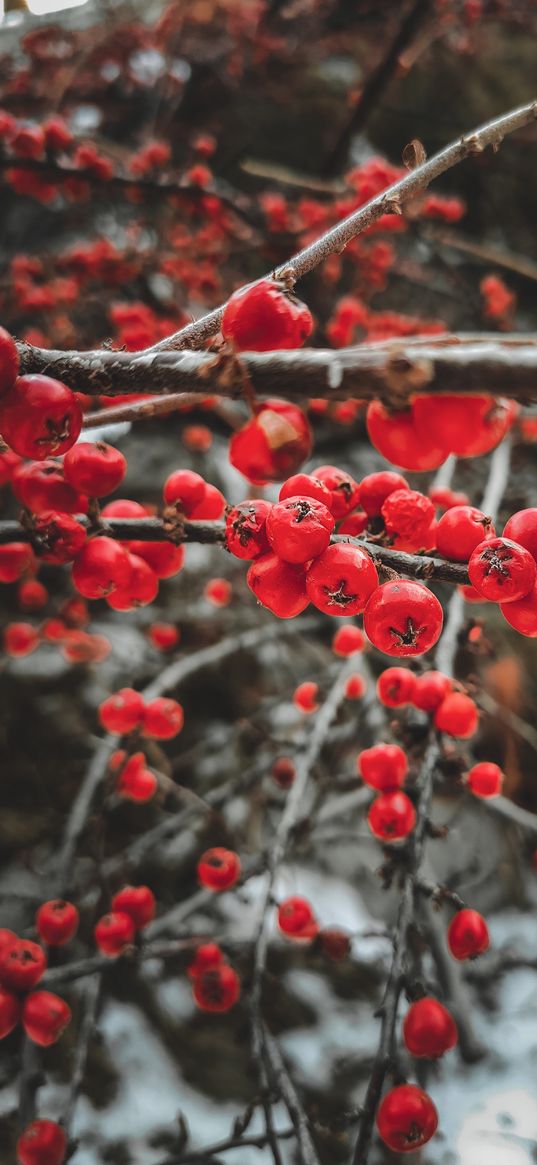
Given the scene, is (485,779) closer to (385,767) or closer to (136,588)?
(385,767)

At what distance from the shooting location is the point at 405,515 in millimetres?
1771

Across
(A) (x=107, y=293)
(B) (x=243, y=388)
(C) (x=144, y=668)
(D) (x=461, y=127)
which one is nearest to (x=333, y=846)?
(C) (x=144, y=668)

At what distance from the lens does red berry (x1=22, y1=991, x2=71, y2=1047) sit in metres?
2.26

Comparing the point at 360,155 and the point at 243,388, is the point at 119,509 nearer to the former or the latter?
the point at 243,388

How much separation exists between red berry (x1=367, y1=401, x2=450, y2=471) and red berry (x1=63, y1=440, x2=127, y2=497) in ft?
2.40

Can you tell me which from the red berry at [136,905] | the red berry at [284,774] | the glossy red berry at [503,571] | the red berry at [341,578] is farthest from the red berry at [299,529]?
the red berry at [284,774]

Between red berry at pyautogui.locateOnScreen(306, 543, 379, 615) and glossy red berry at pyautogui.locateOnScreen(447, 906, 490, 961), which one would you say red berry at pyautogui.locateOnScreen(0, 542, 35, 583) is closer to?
red berry at pyautogui.locateOnScreen(306, 543, 379, 615)

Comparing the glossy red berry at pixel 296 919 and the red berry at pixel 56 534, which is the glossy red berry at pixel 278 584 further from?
the glossy red berry at pixel 296 919

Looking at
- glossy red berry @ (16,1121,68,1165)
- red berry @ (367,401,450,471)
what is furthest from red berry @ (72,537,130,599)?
glossy red berry @ (16,1121,68,1165)

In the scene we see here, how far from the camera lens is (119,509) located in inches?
87.8

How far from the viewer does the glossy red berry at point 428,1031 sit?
2043 mm

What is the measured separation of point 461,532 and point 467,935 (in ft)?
5.25

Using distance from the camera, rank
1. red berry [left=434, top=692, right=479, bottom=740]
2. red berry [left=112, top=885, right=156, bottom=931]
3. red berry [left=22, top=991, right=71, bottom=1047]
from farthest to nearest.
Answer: red berry [left=112, top=885, right=156, bottom=931] → red berry [left=434, top=692, right=479, bottom=740] → red berry [left=22, top=991, right=71, bottom=1047]

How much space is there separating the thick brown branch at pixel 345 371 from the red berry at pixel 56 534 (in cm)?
67
